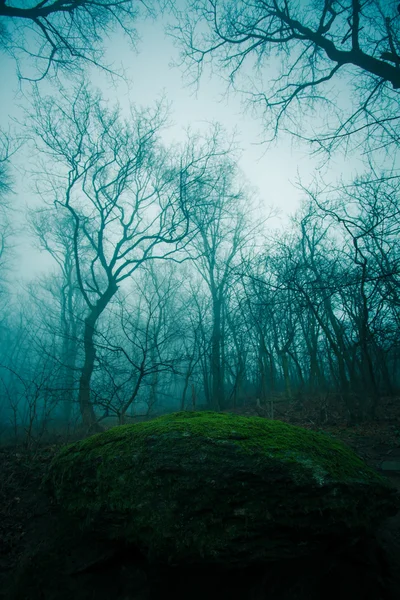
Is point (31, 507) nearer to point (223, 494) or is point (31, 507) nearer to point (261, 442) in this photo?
point (223, 494)

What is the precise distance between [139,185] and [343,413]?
12.1 meters

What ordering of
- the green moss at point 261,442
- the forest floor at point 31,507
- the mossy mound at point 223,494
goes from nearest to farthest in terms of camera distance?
the mossy mound at point 223,494, the green moss at point 261,442, the forest floor at point 31,507

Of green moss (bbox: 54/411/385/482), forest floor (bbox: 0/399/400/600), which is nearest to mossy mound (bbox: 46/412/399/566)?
green moss (bbox: 54/411/385/482)

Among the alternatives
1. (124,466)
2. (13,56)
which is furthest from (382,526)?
(13,56)

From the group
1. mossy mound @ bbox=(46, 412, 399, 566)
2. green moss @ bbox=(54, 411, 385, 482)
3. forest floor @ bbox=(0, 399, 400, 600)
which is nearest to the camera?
mossy mound @ bbox=(46, 412, 399, 566)

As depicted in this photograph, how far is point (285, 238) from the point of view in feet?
34.4

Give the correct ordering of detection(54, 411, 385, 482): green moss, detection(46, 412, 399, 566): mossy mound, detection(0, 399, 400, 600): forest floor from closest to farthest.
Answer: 1. detection(46, 412, 399, 566): mossy mound
2. detection(54, 411, 385, 482): green moss
3. detection(0, 399, 400, 600): forest floor

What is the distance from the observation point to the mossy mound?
182 centimetres

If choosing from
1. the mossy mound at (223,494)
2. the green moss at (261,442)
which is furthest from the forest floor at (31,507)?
the green moss at (261,442)

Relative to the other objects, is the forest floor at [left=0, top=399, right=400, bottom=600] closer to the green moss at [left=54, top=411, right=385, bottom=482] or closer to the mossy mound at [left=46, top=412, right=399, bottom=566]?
the mossy mound at [left=46, top=412, right=399, bottom=566]

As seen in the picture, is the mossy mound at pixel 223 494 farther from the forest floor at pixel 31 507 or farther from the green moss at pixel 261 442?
the forest floor at pixel 31 507

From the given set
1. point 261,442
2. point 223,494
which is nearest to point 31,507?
point 223,494

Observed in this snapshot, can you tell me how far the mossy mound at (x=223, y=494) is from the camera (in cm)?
182

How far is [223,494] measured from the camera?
6.36 feet
